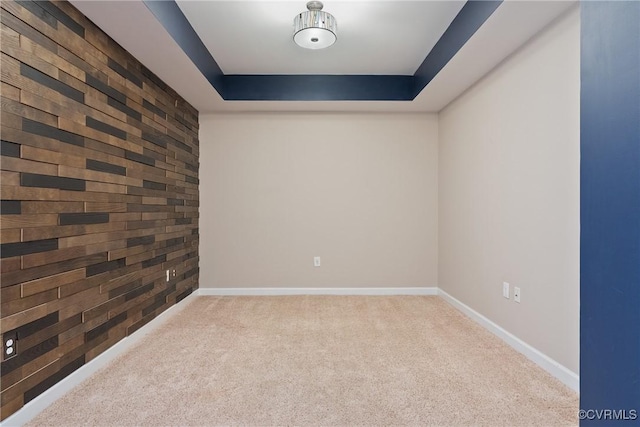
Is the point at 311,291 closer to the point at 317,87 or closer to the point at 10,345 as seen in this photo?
the point at 317,87

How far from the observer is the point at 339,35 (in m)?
2.88

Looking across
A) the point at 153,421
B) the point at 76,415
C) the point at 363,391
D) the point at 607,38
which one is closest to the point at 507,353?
the point at 363,391

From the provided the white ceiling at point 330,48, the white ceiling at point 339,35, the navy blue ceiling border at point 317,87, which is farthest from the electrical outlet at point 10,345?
the navy blue ceiling border at point 317,87

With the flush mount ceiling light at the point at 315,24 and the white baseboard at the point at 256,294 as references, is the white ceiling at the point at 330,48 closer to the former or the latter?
the flush mount ceiling light at the point at 315,24

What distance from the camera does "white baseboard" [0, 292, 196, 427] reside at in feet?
5.39

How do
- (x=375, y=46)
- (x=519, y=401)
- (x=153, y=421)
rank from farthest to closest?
(x=375, y=46) → (x=519, y=401) → (x=153, y=421)

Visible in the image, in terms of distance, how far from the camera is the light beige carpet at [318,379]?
170 centimetres

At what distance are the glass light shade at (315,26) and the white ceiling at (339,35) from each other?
9 centimetres

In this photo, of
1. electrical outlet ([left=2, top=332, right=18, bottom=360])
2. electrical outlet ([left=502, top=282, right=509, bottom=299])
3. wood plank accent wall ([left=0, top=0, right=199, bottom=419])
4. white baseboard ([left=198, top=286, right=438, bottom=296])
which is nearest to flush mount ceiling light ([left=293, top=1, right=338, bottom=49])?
wood plank accent wall ([left=0, top=0, right=199, bottom=419])

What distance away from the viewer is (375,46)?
309 cm

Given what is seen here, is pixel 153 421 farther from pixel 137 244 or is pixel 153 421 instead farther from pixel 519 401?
pixel 519 401

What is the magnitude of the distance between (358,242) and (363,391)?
242 centimetres

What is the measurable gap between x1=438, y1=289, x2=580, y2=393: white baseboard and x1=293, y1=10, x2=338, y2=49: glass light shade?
8.73 feet

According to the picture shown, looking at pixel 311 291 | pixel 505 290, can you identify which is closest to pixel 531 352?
pixel 505 290
